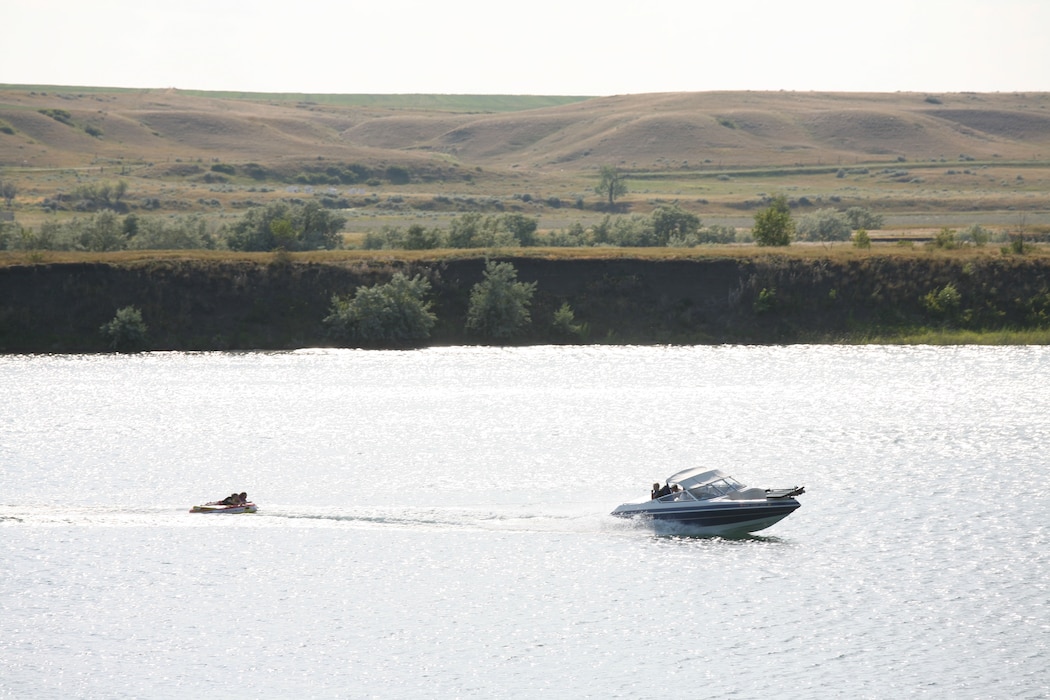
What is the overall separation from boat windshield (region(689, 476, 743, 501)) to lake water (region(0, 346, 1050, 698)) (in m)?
1.39

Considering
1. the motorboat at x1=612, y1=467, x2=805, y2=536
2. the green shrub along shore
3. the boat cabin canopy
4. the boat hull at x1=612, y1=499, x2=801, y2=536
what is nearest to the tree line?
the green shrub along shore

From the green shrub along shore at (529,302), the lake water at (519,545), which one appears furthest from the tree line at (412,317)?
the lake water at (519,545)

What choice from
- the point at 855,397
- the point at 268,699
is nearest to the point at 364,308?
the point at 855,397

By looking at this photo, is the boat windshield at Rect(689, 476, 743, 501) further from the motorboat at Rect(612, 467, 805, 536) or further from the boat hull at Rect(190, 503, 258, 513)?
the boat hull at Rect(190, 503, 258, 513)

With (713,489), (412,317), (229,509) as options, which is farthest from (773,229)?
(229,509)

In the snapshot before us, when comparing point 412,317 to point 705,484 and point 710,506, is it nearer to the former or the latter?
point 705,484

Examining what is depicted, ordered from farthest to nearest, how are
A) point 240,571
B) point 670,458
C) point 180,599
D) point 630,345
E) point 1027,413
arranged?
point 630,345 < point 1027,413 < point 670,458 < point 240,571 < point 180,599

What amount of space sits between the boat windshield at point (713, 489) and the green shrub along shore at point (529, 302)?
42.5 metres

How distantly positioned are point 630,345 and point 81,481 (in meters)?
42.4

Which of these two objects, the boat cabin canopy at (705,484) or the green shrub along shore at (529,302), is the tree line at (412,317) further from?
the boat cabin canopy at (705,484)

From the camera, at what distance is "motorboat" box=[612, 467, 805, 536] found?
4206cm

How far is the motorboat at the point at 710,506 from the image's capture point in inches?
1656

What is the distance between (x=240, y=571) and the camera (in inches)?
1567

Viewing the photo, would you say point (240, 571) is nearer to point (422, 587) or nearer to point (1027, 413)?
point (422, 587)
